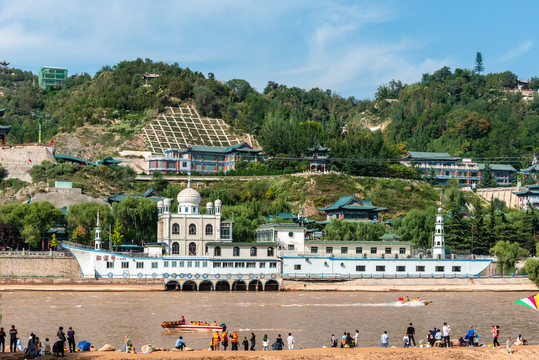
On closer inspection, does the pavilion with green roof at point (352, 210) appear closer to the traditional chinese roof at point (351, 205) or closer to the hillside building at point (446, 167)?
the traditional chinese roof at point (351, 205)

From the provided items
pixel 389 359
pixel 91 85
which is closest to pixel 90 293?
pixel 389 359

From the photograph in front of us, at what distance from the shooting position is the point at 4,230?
3447 inches

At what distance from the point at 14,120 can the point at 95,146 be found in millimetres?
42733

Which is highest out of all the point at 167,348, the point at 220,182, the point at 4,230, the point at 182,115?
the point at 182,115

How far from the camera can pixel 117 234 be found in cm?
9169

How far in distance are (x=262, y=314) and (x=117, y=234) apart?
33355mm

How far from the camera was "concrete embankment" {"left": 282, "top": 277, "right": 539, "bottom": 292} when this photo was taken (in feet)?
275

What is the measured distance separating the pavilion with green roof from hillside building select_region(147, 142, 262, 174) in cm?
2837

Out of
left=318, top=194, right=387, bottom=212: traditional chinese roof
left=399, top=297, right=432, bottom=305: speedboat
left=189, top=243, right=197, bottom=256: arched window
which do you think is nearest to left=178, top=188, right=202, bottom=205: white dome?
left=189, top=243, right=197, bottom=256: arched window

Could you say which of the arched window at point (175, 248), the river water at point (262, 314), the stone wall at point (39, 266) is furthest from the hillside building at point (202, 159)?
the river water at point (262, 314)

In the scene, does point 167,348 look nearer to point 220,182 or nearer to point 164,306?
point 164,306

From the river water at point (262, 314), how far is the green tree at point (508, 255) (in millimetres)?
11632

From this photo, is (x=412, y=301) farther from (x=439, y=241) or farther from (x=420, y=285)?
(x=439, y=241)

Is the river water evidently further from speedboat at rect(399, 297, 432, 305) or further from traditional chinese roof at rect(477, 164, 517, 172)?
traditional chinese roof at rect(477, 164, 517, 172)
